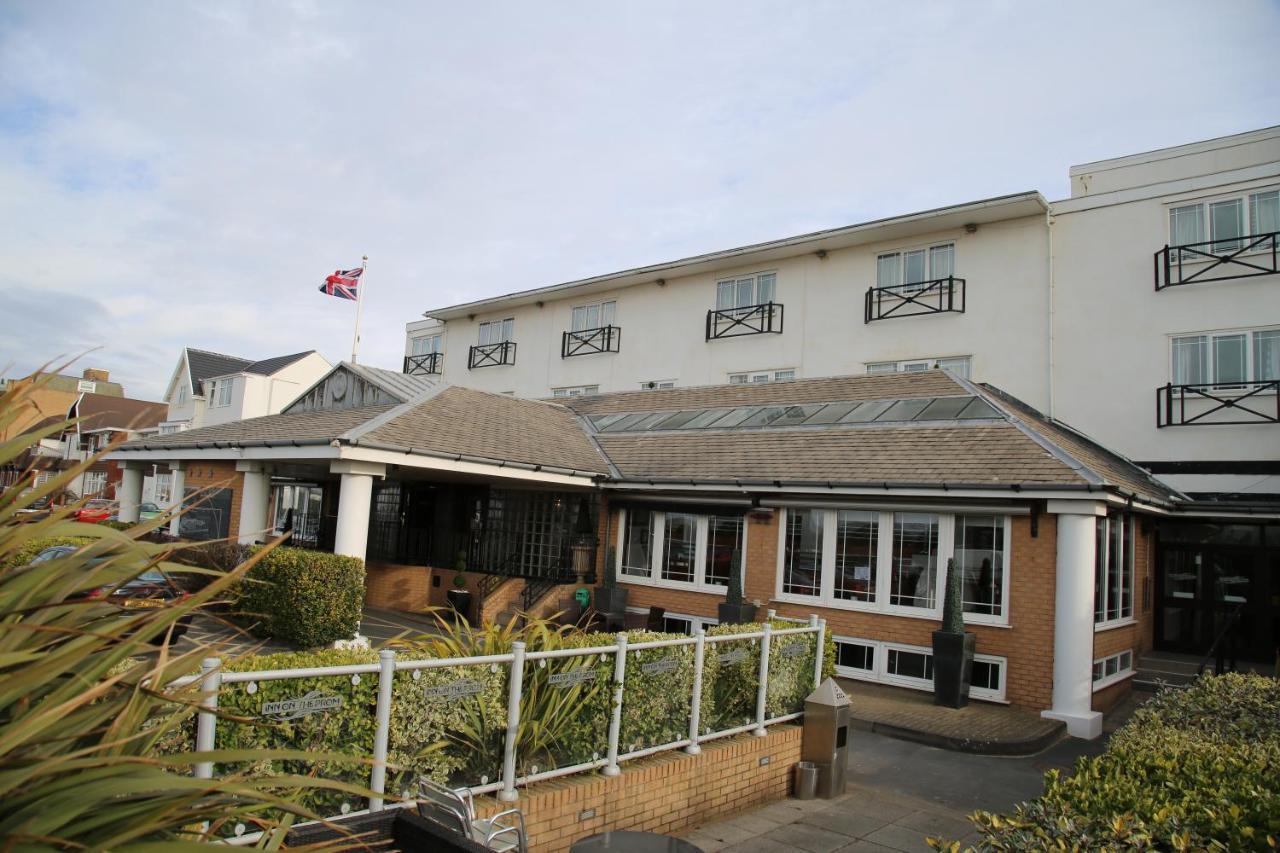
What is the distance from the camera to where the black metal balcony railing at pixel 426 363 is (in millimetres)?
35688

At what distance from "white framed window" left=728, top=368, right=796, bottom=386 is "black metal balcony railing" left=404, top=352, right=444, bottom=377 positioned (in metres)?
15.0

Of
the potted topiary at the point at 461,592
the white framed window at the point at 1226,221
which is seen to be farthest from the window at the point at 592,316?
the white framed window at the point at 1226,221

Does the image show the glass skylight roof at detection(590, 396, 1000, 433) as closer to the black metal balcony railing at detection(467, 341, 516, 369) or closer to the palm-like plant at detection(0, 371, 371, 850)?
the black metal balcony railing at detection(467, 341, 516, 369)

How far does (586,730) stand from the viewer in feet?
21.6

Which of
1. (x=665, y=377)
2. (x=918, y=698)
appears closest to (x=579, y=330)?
(x=665, y=377)

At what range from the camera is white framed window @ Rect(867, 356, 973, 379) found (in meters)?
21.2

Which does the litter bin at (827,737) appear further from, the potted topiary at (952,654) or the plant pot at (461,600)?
the plant pot at (461,600)

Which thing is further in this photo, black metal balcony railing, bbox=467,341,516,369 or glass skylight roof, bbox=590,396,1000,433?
black metal balcony railing, bbox=467,341,516,369

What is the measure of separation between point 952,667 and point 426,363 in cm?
2848

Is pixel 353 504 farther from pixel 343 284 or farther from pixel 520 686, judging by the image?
pixel 343 284

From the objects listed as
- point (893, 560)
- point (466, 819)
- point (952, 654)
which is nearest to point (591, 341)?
point (893, 560)

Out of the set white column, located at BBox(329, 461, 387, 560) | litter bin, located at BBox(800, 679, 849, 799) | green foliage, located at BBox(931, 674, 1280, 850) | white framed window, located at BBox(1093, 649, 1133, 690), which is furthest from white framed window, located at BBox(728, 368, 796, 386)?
green foliage, located at BBox(931, 674, 1280, 850)

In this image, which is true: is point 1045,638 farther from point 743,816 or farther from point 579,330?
point 579,330

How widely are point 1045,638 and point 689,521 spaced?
22.6ft
